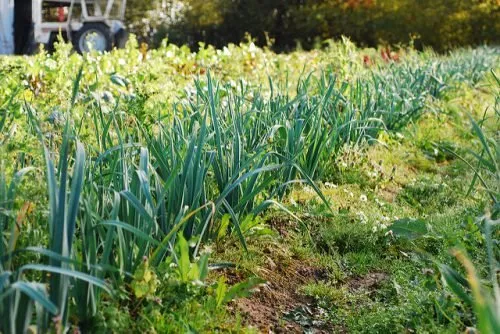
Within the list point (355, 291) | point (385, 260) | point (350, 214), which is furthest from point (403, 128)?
point (355, 291)

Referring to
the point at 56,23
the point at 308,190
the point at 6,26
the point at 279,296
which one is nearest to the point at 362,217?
the point at 308,190

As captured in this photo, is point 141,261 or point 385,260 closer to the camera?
point 141,261

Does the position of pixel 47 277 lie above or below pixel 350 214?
above

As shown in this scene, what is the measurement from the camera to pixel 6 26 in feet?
48.9

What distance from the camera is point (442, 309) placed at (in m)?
2.71

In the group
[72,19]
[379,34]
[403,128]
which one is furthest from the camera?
[379,34]

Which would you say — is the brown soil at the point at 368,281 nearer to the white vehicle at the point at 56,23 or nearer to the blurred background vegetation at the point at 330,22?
the white vehicle at the point at 56,23

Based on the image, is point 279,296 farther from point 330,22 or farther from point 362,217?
point 330,22

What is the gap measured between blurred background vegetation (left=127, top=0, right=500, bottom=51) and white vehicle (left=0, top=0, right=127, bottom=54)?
7.65 metres

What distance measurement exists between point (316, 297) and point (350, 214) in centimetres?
107

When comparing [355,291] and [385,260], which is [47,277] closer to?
[355,291]

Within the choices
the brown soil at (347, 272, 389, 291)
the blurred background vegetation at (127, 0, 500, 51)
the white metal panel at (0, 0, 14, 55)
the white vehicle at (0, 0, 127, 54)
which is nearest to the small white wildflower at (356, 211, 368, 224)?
the brown soil at (347, 272, 389, 291)

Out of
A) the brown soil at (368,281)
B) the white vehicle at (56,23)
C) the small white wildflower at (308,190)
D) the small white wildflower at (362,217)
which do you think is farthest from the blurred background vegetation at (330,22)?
the brown soil at (368,281)

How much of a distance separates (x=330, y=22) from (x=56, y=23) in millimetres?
11451
